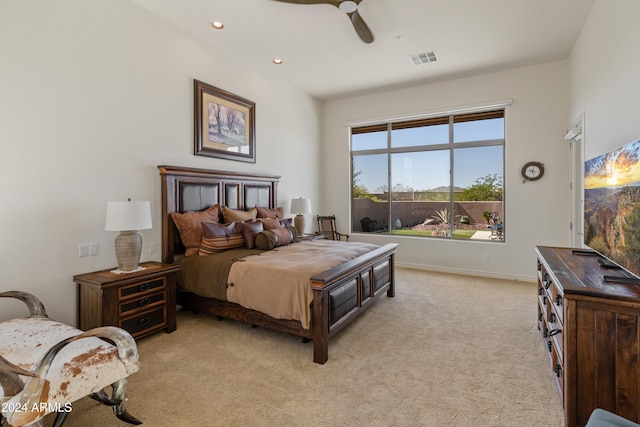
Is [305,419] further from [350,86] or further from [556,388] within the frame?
[350,86]

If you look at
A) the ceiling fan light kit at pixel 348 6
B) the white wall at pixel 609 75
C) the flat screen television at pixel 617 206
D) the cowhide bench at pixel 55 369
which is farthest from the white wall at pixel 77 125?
the white wall at pixel 609 75

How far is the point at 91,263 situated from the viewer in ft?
9.68

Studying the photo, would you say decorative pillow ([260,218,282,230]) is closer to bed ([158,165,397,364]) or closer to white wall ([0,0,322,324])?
bed ([158,165,397,364])

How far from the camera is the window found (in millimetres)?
5309

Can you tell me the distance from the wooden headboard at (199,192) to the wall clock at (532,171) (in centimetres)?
407

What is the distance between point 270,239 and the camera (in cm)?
375

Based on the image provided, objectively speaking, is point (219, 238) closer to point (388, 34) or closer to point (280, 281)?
point (280, 281)

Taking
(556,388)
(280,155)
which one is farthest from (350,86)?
(556,388)

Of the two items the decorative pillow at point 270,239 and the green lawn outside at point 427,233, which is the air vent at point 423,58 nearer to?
the green lawn outside at point 427,233

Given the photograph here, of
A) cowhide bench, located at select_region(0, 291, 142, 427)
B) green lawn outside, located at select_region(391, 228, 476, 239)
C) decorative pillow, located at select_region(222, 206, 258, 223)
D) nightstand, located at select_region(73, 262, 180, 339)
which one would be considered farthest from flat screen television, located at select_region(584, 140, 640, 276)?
decorative pillow, located at select_region(222, 206, 258, 223)

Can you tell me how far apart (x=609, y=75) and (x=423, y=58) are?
88.9 inches

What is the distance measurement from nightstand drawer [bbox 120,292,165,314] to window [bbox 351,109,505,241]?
170 inches

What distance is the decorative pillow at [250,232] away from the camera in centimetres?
379

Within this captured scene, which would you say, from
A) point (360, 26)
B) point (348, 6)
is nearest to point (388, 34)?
point (360, 26)
